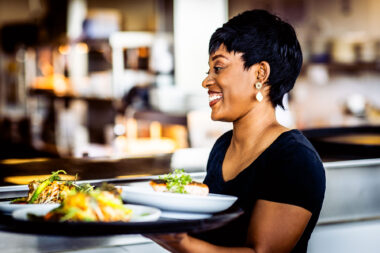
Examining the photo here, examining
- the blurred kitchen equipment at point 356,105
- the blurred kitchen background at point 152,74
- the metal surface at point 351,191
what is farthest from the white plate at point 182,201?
the blurred kitchen equipment at point 356,105

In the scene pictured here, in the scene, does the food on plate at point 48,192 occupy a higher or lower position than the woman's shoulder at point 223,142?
lower

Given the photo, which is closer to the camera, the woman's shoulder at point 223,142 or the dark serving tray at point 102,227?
the dark serving tray at point 102,227

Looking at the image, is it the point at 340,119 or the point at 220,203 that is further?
the point at 340,119

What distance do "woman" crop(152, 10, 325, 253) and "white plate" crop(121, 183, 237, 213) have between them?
11 cm

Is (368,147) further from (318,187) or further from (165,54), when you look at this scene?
(165,54)

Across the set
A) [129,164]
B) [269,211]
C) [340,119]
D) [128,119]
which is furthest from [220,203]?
[340,119]

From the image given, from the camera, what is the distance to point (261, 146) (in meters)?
1.26

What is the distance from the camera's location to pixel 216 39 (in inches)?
48.7

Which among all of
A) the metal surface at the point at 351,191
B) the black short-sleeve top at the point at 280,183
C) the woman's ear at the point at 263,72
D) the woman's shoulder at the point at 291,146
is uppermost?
the woman's ear at the point at 263,72

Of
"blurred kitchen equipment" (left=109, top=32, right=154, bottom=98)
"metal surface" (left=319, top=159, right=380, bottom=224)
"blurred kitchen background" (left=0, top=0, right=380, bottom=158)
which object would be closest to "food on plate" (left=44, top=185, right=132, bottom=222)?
"metal surface" (left=319, top=159, right=380, bottom=224)

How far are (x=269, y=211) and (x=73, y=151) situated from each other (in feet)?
16.5

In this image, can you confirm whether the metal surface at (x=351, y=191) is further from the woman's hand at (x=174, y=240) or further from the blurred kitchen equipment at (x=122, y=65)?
the blurred kitchen equipment at (x=122, y=65)

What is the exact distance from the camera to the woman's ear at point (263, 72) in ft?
3.99

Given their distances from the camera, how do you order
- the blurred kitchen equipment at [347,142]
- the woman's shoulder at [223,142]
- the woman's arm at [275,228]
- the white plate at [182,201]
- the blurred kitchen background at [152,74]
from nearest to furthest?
1. the white plate at [182,201]
2. the woman's arm at [275,228]
3. the woman's shoulder at [223,142]
4. the blurred kitchen equipment at [347,142]
5. the blurred kitchen background at [152,74]
